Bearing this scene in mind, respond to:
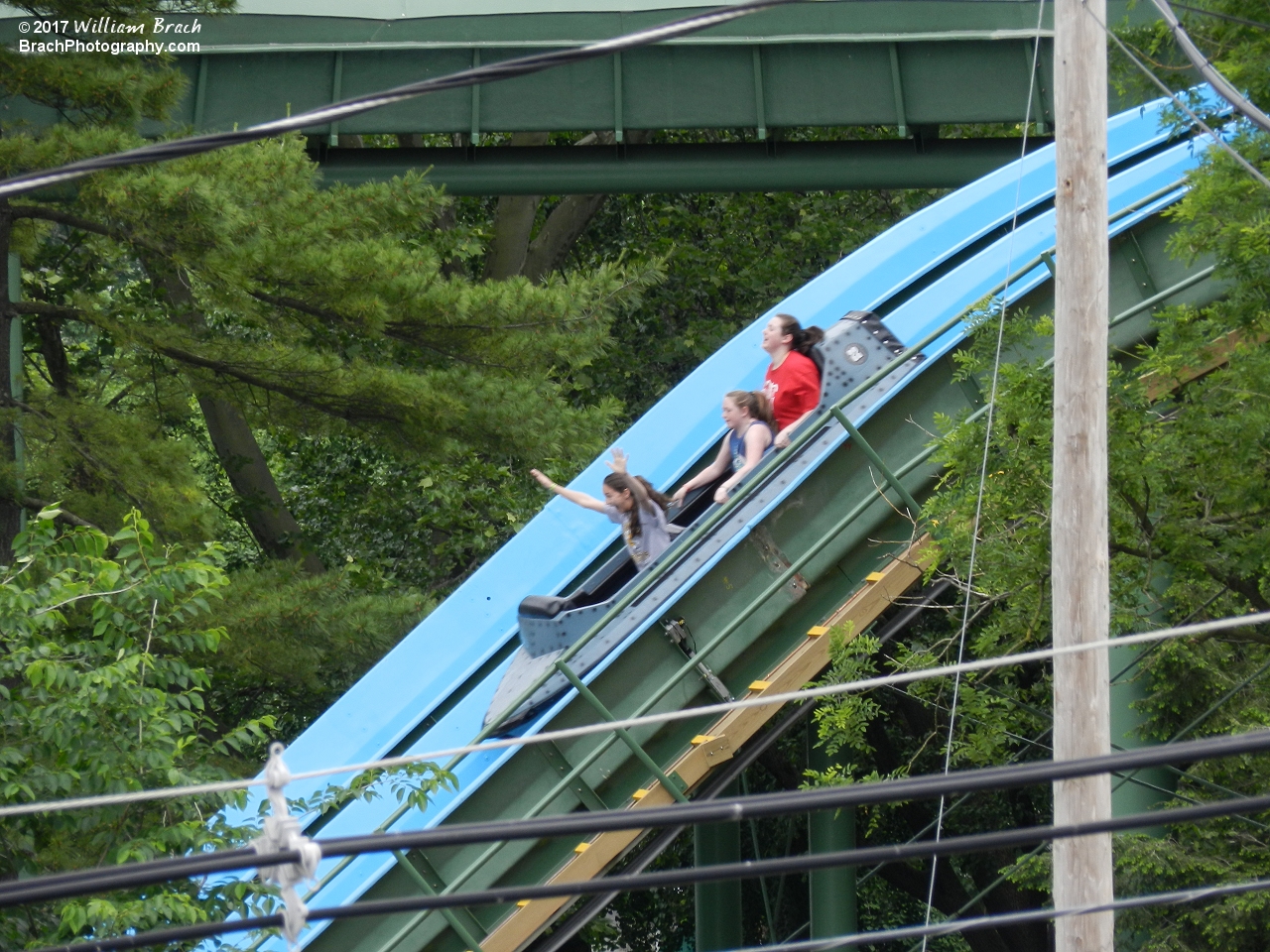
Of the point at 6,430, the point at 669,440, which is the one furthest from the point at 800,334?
the point at 6,430

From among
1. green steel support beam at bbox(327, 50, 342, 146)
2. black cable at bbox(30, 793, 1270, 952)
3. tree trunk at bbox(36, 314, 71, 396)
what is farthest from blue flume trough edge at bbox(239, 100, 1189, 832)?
black cable at bbox(30, 793, 1270, 952)

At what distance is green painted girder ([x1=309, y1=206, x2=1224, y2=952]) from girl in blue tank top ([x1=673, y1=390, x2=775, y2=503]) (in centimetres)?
75

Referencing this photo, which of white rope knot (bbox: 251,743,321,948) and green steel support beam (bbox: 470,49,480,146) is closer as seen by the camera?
white rope knot (bbox: 251,743,321,948)

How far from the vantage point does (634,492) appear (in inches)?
356

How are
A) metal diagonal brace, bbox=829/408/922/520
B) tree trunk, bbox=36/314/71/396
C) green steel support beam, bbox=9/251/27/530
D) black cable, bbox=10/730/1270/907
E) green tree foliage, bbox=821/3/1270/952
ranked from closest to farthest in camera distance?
1. black cable, bbox=10/730/1270/907
2. green tree foliage, bbox=821/3/1270/952
3. metal diagonal brace, bbox=829/408/922/520
4. green steel support beam, bbox=9/251/27/530
5. tree trunk, bbox=36/314/71/396

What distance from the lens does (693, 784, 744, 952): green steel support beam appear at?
12.1 metres

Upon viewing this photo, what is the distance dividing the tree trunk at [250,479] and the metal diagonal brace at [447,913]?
25.6ft

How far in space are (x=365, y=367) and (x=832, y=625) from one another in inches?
182

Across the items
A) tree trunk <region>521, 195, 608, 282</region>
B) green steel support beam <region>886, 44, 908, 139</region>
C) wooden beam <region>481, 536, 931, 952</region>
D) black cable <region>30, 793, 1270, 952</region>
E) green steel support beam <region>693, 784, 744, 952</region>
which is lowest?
green steel support beam <region>693, 784, 744, 952</region>

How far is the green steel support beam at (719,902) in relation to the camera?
12.1 meters

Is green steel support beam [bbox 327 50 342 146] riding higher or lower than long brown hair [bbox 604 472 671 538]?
higher

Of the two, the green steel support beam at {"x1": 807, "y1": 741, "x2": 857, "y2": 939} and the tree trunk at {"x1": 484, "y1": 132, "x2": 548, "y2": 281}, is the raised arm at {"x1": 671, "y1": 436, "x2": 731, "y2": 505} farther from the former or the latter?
the tree trunk at {"x1": 484, "y1": 132, "x2": 548, "y2": 281}

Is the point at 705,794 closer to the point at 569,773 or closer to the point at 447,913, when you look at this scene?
the point at 569,773

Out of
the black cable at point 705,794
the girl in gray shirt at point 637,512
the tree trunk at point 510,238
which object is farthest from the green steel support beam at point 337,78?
the black cable at point 705,794
